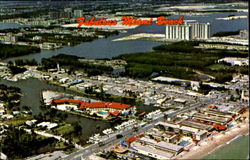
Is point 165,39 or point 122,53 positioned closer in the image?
point 122,53

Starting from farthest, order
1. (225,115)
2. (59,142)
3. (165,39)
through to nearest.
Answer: (165,39) < (225,115) < (59,142)

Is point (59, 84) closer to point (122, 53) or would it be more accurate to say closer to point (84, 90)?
point (84, 90)

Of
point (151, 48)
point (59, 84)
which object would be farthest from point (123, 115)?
point (151, 48)

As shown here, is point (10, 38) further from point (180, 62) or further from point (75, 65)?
point (180, 62)

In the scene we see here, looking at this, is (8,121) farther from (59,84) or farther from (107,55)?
(107,55)

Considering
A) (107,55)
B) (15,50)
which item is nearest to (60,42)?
(15,50)

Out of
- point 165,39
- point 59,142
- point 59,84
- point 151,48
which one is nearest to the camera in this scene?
point 59,142

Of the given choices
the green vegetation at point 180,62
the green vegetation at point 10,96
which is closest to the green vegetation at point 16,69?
the green vegetation at point 10,96
